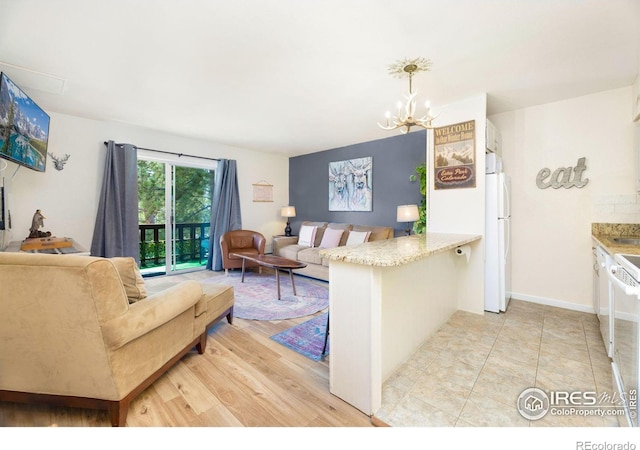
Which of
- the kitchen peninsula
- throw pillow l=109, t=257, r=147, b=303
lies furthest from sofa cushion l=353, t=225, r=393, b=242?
throw pillow l=109, t=257, r=147, b=303

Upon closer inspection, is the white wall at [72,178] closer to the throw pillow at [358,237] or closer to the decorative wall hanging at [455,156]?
the throw pillow at [358,237]

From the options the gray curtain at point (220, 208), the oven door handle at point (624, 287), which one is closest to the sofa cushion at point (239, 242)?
the gray curtain at point (220, 208)

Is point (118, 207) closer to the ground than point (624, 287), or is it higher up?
higher up

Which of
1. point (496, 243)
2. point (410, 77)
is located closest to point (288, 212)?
point (410, 77)

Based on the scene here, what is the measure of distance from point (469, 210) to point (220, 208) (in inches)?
160

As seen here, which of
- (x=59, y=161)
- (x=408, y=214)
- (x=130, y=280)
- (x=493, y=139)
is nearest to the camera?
(x=130, y=280)

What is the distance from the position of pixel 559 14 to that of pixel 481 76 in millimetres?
764

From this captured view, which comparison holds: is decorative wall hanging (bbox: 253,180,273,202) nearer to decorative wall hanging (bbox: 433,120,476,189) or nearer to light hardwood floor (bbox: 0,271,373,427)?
decorative wall hanging (bbox: 433,120,476,189)

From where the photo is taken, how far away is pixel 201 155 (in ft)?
16.2

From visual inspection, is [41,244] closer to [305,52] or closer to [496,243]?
[305,52]

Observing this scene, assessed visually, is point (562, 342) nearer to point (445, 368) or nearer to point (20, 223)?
point (445, 368)

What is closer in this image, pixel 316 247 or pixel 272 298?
pixel 272 298

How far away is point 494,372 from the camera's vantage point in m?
1.88

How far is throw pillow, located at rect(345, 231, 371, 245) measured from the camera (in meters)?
4.34
